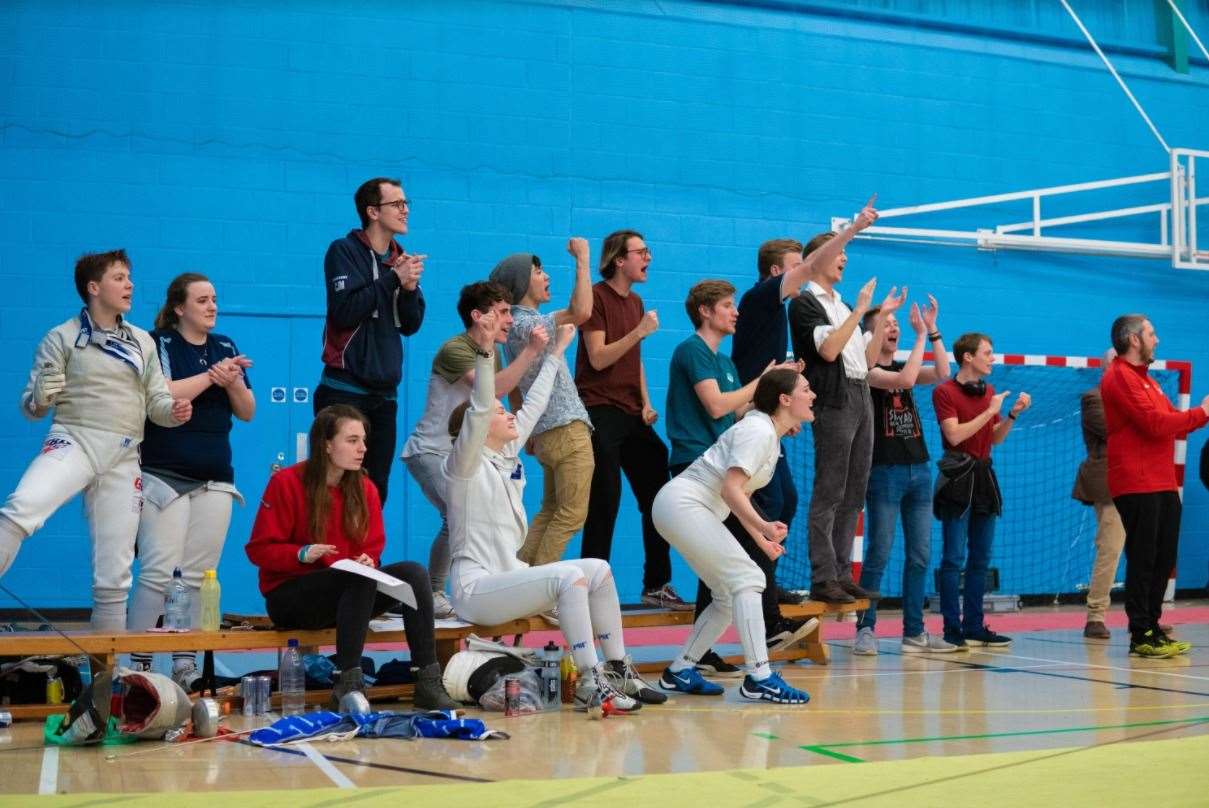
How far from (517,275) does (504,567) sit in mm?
1437

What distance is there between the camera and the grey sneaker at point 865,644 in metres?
6.93

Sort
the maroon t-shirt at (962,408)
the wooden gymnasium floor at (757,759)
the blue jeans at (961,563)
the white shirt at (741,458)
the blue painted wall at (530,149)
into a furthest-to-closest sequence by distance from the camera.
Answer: the blue painted wall at (530,149), the maroon t-shirt at (962,408), the blue jeans at (961,563), the white shirt at (741,458), the wooden gymnasium floor at (757,759)

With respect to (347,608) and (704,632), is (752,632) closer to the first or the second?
(704,632)

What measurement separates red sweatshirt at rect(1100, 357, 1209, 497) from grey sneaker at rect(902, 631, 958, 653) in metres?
1.15

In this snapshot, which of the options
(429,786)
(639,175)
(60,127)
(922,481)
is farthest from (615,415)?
(60,127)

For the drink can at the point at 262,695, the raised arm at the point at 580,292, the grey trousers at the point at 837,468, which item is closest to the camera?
the drink can at the point at 262,695

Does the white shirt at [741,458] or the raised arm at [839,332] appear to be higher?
the raised arm at [839,332]

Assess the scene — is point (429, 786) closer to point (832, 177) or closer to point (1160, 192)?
point (832, 177)

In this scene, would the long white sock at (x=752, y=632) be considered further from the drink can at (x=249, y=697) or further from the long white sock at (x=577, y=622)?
the drink can at (x=249, y=697)

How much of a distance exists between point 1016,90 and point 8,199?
7.24 m

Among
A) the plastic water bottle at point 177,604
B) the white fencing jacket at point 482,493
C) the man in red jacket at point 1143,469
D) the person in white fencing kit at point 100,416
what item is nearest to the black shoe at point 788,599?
the white fencing jacket at point 482,493

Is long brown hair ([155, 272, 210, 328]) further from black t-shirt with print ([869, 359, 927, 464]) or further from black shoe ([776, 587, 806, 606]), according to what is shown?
black t-shirt with print ([869, 359, 927, 464])

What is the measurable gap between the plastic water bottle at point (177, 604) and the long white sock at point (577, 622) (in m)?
1.47

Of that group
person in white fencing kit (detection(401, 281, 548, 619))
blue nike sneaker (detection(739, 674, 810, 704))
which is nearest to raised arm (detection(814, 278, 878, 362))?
person in white fencing kit (detection(401, 281, 548, 619))
